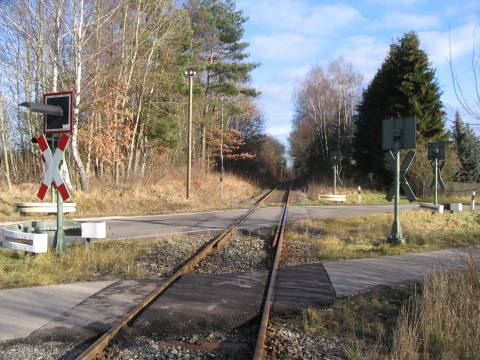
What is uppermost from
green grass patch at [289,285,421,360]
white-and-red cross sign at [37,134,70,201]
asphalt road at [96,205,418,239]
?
white-and-red cross sign at [37,134,70,201]

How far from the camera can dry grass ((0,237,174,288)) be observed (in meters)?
8.03

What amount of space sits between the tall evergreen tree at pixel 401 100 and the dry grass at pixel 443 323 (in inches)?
1323

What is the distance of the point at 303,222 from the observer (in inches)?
671

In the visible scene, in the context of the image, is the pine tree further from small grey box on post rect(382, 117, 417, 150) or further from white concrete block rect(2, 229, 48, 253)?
white concrete block rect(2, 229, 48, 253)

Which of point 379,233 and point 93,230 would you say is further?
point 379,233

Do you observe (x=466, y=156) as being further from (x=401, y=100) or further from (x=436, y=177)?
(x=436, y=177)

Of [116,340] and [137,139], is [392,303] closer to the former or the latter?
[116,340]

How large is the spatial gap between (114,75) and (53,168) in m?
21.3

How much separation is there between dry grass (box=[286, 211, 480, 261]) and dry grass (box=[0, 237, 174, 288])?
3.96 metres

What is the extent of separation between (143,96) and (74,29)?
10.4 meters

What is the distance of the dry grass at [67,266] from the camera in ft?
26.3

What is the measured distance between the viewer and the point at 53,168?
958 cm

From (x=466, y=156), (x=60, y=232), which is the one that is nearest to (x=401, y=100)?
(x=466, y=156)

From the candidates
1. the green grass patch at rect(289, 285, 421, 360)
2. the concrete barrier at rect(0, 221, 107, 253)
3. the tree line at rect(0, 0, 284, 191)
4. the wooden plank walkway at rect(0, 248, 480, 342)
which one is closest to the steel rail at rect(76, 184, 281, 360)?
the wooden plank walkway at rect(0, 248, 480, 342)
